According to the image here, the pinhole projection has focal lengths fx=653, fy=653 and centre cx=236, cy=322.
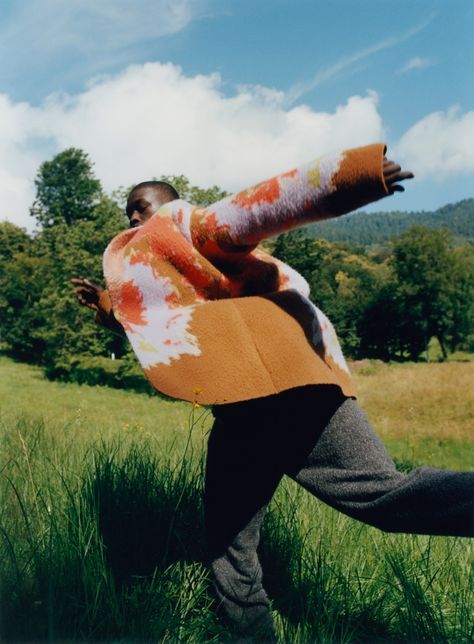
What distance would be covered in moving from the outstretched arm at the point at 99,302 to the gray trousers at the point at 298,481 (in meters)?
0.40

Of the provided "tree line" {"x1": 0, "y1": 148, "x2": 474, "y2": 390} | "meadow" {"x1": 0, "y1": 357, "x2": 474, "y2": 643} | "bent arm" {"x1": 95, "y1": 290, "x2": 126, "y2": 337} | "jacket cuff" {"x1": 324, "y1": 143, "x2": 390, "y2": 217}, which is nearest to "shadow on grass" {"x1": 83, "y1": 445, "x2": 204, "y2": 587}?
"meadow" {"x1": 0, "y1": 357, "x2": 474, "y2": 643}

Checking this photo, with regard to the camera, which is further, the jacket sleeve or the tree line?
the tree line

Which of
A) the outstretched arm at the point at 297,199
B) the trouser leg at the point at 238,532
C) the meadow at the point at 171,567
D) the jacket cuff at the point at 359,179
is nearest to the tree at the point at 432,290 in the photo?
the meadow at the point at 171,567

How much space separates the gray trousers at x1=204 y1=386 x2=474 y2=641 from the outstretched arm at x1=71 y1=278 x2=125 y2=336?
401 mm

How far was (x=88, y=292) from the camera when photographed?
199 centimetres

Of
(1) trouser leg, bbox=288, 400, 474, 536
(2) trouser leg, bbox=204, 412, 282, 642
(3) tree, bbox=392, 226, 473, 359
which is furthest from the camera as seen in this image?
(3) tree, bbox=392, 226, 473, 359

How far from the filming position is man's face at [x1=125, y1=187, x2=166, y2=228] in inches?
75.0

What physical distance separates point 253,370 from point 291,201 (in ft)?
1.40

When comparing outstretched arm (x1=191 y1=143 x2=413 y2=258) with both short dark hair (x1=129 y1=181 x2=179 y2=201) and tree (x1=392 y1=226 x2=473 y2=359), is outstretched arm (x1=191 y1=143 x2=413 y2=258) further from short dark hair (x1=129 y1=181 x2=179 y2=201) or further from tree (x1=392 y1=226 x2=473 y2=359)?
tree (x1=392 y1=226 x2=473 y2=359)

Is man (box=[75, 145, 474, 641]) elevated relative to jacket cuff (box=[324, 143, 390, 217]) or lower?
lower

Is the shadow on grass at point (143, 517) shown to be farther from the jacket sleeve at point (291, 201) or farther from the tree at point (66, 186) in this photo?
the tree at point (66, 186)

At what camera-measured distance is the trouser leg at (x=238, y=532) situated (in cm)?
185

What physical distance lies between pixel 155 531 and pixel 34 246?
1407 inches

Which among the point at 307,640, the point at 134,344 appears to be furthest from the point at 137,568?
the point at 134,344
